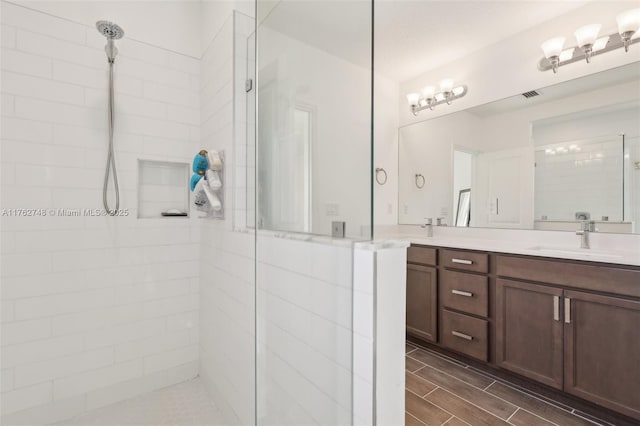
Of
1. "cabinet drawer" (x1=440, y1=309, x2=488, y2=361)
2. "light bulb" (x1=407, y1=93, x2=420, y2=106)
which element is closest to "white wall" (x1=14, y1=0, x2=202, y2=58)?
"light bulb" (x1=407, y1=93, x2=420, y2=106)

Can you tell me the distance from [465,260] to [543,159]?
96 centimetres

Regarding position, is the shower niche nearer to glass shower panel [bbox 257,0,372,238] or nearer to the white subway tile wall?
the white subway tile wall

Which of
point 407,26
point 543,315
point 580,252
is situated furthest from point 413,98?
→ point 543,315

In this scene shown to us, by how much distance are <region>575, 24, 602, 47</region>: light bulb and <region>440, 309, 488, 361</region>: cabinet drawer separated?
6.20 feet

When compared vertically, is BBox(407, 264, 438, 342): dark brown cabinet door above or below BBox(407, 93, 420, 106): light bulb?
below

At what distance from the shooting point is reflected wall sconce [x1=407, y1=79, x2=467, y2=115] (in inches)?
103

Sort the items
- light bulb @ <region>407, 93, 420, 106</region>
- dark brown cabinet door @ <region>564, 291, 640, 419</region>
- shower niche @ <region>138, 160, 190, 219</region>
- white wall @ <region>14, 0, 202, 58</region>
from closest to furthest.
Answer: dark brown cabinet door @ <region>564, 291, 640, 419</region> → white wall @ <region>14, 0, 202, 58</region> → shower niche @ <region>138, 160, 190, 219</region> → light bulb @ <region>407, 93, 420, 106</region>

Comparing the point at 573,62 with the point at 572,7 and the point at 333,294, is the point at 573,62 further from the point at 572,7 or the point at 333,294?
the point at 333,294

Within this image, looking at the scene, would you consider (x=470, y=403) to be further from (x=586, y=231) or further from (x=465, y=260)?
(x=586, y=231)

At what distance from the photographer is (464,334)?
6.64 ft

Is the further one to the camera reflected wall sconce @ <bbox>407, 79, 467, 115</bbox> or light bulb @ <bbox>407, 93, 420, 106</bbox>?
light bulb @ <bbox>407, 93, 420, 106</bbox>

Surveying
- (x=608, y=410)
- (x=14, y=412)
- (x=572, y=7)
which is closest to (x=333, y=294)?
(x=608, y=410)

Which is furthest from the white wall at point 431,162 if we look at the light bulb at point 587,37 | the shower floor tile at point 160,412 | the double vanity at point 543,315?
the shower floor tile at point 160,412

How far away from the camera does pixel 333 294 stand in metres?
0.91
